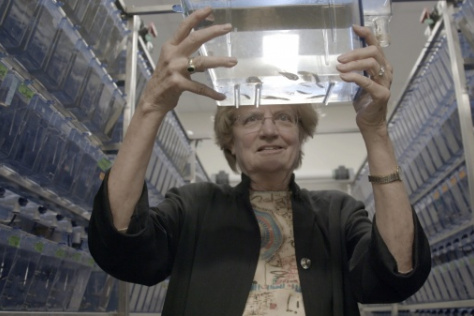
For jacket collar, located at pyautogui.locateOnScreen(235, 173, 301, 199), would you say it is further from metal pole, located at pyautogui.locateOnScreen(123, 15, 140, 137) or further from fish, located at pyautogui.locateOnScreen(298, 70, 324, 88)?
metal pole, located at pyautogui.locateOnScreen(123, 15, 140, 137)

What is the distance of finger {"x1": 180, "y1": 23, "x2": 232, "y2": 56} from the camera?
3.32 feet

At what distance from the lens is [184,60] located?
1.03 metres

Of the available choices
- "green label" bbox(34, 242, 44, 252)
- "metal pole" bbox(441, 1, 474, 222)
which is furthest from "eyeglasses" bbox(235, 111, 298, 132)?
"metal pole" bbox(441, 1, 474, 222)

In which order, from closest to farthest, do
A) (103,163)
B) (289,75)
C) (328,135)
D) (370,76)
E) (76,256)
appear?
(370,76) → (289,75) → (76,256) → (103,163) → (328,135)

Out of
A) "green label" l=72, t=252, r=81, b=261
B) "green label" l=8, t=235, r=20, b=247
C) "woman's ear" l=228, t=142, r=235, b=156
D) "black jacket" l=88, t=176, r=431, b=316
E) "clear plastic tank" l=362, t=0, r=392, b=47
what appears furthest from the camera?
"green label" l=72, t=252, r=81, b=261

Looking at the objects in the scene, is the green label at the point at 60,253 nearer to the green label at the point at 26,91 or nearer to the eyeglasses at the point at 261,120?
the green label at the point at 26,91

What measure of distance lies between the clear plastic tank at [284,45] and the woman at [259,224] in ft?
0.33

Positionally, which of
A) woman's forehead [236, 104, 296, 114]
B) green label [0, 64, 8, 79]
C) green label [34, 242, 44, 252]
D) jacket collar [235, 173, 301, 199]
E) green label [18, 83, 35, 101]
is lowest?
green label [34, 242, 44, 252]

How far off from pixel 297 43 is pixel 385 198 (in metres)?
0.42

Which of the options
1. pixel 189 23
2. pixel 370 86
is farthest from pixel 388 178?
pixel 189 23

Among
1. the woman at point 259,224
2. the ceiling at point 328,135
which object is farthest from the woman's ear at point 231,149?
the ceiling at point 328,135

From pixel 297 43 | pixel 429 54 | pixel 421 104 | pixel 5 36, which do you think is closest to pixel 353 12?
pixel 297 43

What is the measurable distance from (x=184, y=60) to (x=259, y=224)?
52 cm

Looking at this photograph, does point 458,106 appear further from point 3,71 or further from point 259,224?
point 3,71
